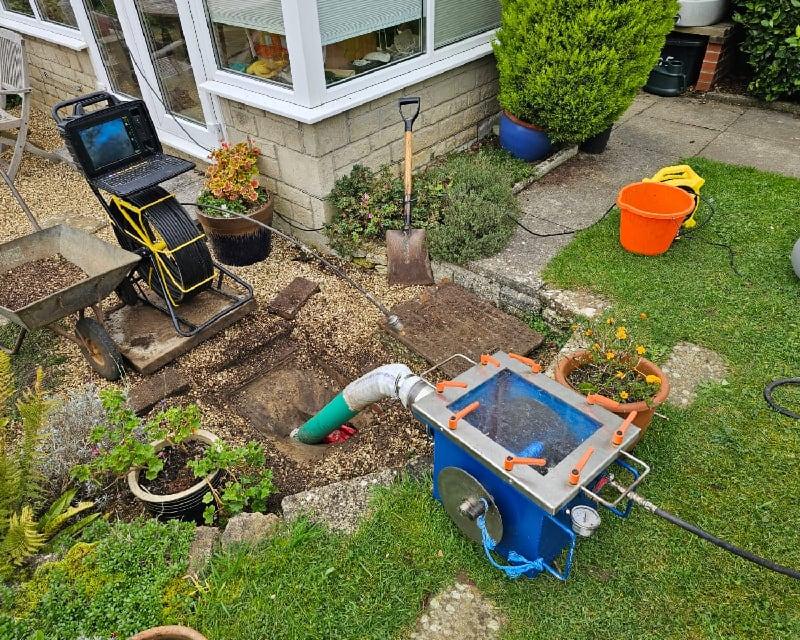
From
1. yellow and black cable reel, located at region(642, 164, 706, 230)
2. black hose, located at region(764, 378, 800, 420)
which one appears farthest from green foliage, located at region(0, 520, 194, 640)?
yellow and black cable reel, located at region(642, 164, 706, 230)

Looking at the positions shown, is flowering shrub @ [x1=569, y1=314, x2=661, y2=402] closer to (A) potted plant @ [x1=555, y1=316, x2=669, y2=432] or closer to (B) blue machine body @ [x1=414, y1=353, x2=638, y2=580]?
(A) potted plant @ [x1=555, y1=316, x2=669, y2=432]

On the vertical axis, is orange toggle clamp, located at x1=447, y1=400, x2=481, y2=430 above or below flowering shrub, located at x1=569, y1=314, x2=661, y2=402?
above

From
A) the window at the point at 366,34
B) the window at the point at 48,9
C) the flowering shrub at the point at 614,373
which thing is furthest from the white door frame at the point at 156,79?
the flowering shrub at the point at 614,373

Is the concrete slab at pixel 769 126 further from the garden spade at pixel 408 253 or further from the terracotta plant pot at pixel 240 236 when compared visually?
the terracotta plant pot at pixel 240 236

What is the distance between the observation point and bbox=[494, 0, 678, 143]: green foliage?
459 centimetres

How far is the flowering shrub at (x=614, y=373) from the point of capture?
2836mm

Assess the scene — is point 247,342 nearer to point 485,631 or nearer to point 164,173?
point 164,173

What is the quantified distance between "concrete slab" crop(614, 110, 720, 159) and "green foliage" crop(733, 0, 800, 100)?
1114mm

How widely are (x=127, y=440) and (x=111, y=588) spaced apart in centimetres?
66

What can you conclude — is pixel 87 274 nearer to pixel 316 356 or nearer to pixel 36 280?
pixel 36 280

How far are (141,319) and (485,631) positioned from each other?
318cm

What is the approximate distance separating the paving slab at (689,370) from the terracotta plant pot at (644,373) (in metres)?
0.37

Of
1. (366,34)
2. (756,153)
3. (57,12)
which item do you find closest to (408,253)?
(366,34)

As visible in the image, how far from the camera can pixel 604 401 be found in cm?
251
